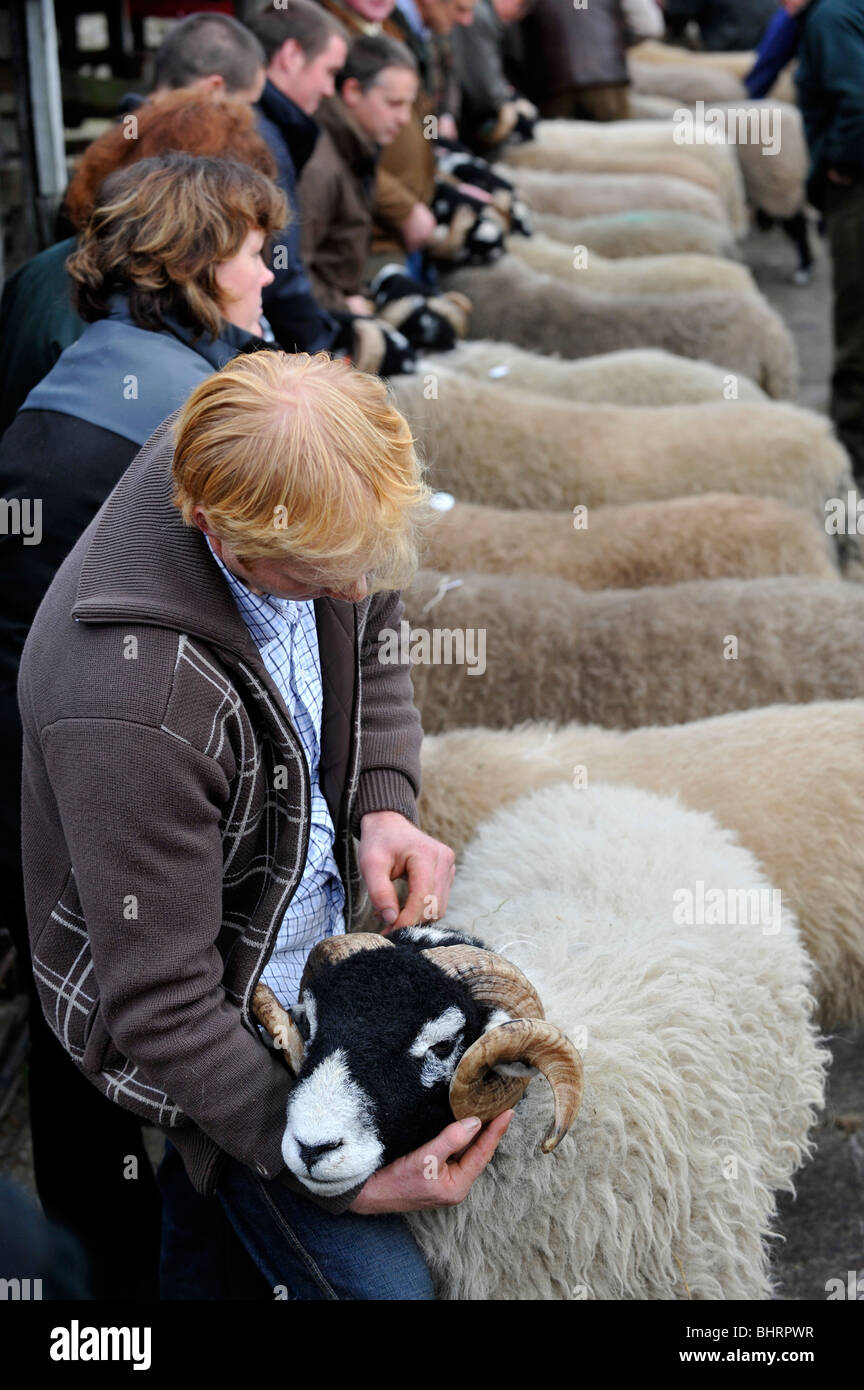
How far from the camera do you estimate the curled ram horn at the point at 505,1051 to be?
1499 millimetres

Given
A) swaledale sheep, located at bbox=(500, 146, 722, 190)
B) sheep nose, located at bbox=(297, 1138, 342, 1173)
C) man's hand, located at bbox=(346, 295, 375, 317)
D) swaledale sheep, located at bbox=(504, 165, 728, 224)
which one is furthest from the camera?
swaledale sheep, located at bbox=(500, 146, 722, 190)

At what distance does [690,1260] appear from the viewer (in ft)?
6.24

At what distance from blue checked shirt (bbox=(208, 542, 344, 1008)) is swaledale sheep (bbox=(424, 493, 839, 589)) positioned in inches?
80.0

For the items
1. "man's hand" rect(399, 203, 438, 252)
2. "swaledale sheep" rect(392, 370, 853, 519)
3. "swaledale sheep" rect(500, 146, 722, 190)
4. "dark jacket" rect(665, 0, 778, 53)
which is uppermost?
"dark jacket" rect(665, 0, 778, 53)

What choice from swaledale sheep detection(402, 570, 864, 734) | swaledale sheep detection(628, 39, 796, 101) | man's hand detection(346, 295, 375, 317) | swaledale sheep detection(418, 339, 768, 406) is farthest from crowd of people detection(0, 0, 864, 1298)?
swaledale sheep detection(628, 39, 796, 101)

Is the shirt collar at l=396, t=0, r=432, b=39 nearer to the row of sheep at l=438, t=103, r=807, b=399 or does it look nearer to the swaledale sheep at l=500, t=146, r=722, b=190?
the row of sheep at l=438, t=103, r=807, b=399

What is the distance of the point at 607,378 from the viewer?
16.8 ft

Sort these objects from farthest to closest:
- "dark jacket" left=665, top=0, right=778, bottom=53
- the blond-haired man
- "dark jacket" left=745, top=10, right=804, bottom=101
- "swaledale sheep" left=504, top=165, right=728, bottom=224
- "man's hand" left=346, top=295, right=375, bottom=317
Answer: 1. "dark jacket" left=665, top=0, right=778, bottom=53
2. "swaledale sheep" left=504, top=165, right=728, bottom=224
3. "dark jacket" left=745, top=10, right=804, bottom=101
4. "man's hand" left=346, top=295, right=375, bottom=317
5. the blond-haired man

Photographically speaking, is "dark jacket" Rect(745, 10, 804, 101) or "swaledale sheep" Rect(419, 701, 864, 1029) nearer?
"swaledale sheep" Rect(419, 701, 864, 1029)

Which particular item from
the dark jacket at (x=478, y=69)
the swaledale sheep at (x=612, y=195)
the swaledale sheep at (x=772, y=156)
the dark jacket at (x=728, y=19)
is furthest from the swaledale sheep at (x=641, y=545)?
the dark jacket at (x=728, y=19)

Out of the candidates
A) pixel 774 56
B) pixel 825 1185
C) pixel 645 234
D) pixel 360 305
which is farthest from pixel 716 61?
pixel 825 1185

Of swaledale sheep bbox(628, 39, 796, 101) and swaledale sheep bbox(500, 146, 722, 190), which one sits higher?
swaledale sheep bbox(628, 39, 796, 101)

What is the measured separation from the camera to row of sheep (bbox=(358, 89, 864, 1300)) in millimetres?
1882
